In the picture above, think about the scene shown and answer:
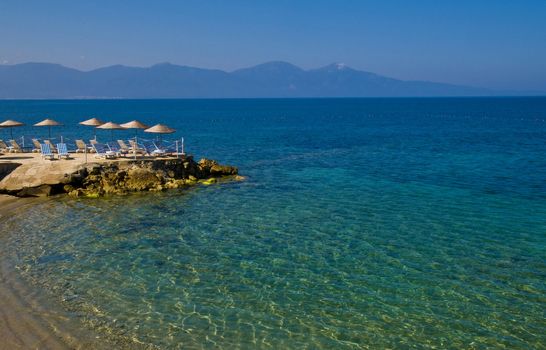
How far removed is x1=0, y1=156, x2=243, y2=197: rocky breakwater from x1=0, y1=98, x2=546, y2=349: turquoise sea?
1331mm

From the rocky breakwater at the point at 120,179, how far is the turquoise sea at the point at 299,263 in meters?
1.33

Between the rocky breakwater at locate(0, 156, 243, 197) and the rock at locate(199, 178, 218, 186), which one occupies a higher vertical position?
the rocky breakwater at locate(0, 156, 243, 197)

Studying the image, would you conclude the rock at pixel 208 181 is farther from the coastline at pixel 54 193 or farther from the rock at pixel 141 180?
the rock at pixel 141 180

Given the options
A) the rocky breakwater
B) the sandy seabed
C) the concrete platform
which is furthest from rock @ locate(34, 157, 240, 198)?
the sandy seabed

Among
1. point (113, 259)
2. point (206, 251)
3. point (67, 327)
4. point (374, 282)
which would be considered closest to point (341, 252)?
point (374, 282)

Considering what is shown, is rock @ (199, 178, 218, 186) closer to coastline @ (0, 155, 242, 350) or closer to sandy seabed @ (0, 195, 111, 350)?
coastline @ (0, 155, 242, 350)

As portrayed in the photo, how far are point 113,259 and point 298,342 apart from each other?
7.53 meters

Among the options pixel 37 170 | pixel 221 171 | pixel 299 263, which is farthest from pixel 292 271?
pixel 37 170

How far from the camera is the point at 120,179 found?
2631 cm

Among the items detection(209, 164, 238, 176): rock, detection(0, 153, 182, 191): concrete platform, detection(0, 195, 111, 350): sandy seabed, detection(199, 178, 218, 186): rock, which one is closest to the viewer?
detection(0, 195, 111, 350): sandy seabed

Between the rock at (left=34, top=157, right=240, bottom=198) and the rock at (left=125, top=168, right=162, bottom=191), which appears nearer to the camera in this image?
the rock at (left=34, top=157, right=240, bottom=198)

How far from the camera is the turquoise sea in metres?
11.1

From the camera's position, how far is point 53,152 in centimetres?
2886

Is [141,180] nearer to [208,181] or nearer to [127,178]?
[127,178]
